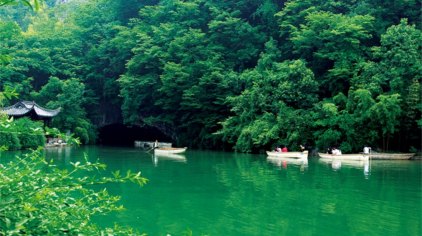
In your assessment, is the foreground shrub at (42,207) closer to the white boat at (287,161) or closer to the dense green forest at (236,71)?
the dense green forest at (236,71)

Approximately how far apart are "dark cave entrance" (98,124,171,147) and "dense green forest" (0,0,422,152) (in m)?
3.14

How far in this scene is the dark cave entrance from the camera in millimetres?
36878

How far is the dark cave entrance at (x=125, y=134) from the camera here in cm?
3688

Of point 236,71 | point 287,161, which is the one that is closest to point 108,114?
point 236,71

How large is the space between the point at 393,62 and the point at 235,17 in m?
12.2

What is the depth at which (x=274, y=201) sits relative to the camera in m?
10.1

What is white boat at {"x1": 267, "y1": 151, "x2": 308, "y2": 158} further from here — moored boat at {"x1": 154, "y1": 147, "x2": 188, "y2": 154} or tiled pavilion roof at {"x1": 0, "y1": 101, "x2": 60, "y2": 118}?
tiled pavilion roof at {"x1": 0, "y1": 101, "x2": 60, "y2": 118}

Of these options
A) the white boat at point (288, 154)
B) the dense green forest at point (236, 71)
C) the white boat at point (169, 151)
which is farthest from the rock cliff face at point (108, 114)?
the white boat at point (288, 154)

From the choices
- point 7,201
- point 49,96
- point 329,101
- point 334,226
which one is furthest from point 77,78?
point 7,201

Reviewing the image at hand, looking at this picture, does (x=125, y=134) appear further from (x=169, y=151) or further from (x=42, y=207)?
(x=42, y=207)

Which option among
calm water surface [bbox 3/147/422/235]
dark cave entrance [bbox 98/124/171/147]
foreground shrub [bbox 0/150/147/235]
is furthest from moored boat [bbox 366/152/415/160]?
foreground shrub [bbox 0/150/147/235]

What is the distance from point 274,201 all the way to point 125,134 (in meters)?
30.4

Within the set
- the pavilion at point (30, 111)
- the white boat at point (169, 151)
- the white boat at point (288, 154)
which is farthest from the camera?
the pavilion at point (30, 111)

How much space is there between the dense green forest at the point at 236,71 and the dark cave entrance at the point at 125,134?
3.14 metres
